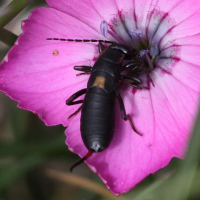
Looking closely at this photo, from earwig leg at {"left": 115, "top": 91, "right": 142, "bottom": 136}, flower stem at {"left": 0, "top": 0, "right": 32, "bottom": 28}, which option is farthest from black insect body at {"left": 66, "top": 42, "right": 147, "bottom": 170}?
flower stem at {"left": 0, "top": 0, "right": 32, "bottom": 28}

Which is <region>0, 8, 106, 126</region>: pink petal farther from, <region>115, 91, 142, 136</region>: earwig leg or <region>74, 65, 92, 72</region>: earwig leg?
<region>115, 91, 142, 136</region>: earwig leg

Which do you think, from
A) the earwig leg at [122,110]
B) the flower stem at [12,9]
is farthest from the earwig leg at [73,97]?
the flower stem at [12,9]

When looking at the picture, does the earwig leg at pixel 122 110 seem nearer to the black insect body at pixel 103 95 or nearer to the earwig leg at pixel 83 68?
the black insect body at pixel 103 95

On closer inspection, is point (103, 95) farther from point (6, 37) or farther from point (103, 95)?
point (6, 37)

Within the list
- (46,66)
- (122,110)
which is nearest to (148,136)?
(122,110)

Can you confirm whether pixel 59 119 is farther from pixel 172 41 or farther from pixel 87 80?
pixel 172 41

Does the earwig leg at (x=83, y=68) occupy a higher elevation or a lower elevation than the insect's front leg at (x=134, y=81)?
higher
